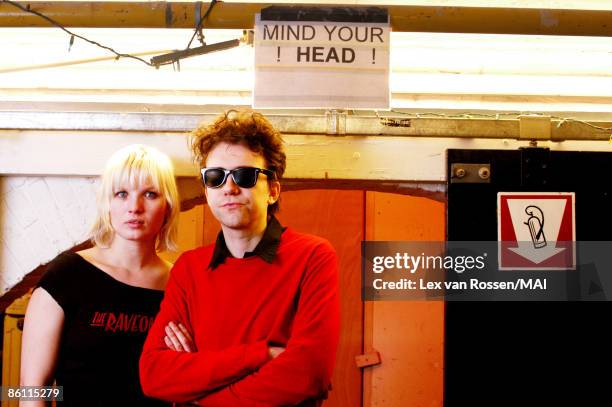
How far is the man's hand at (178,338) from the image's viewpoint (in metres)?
2.02

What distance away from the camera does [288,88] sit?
212 centimetres

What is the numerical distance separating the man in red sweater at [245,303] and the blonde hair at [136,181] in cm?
26

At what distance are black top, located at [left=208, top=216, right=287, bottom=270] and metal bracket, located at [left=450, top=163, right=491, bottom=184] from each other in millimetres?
1097

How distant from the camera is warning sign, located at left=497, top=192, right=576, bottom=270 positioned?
9.05ft

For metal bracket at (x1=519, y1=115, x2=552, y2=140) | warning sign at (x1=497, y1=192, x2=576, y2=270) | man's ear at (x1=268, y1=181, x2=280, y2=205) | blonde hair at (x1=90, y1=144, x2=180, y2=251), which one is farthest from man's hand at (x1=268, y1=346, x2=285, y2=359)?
metal bracket at (x1=519, y1=115, x2=552, y2=140)

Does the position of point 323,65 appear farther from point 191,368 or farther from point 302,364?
point 191,368

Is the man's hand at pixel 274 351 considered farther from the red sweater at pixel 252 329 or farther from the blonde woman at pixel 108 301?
the blonde woman at pixel 108 301

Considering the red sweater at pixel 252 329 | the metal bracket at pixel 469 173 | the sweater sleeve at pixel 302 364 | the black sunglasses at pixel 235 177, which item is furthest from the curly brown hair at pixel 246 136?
the metal bracket at pixel 469 173

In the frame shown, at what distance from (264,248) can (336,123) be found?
0.99 metres

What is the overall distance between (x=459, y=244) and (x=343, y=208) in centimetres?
66

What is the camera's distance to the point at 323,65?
2.10 meters

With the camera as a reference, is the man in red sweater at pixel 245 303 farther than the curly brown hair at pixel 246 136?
No

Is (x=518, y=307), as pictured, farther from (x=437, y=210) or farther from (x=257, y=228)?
(x=257, y=228)

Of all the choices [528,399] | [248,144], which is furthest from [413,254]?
[248,144]
